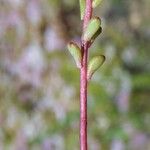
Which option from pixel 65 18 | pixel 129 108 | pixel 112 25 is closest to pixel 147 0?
pixel 112 25

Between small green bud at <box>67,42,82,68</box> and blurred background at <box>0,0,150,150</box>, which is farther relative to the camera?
blurred background at <box>0,0,150,150</box>

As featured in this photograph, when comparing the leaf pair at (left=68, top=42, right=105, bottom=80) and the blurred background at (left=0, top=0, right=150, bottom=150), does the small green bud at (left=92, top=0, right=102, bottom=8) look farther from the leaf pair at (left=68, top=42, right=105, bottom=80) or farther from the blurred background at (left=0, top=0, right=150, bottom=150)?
the blurred background at (left=0, top=0, right=150, bottom=150)

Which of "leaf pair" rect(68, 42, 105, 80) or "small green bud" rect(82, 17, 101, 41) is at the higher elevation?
"small green bud" rect(82, 17, 101, 41)

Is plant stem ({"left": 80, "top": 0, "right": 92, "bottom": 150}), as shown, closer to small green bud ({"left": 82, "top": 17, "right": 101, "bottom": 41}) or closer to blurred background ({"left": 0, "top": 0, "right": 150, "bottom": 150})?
small green bud ({"left": 82, "top": 17, "right": 101, "bottom": 41})

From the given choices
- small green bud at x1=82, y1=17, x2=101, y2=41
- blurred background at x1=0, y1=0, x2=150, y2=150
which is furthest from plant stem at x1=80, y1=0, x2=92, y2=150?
blurred background at x1=0, y1=0, x2=150, y2=150

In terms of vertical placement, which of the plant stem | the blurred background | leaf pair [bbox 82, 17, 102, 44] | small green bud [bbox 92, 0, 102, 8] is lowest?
the plant stem

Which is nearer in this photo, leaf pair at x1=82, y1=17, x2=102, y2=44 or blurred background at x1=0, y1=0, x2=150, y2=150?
leaf pair at x1=82, y1=17, x2=102, y2=44

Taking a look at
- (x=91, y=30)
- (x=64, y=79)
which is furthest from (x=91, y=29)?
(x=64, y=79)

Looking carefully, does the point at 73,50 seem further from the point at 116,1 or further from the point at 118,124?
the point at 116,1
